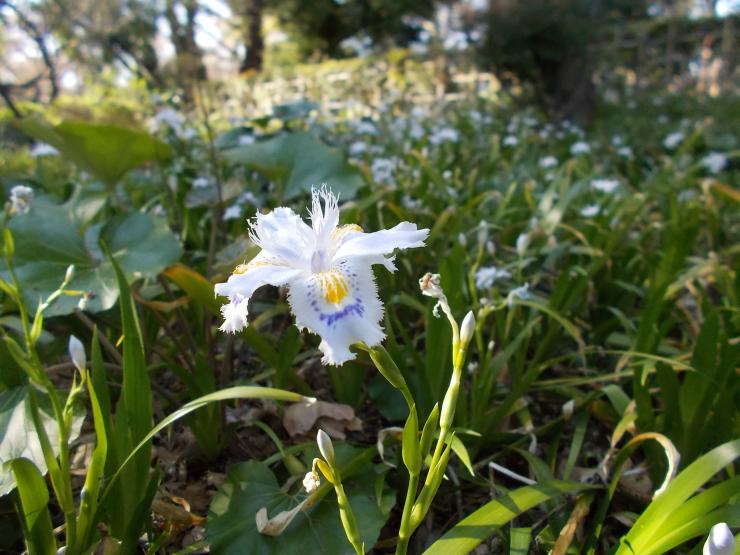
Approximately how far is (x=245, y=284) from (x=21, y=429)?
60 cm

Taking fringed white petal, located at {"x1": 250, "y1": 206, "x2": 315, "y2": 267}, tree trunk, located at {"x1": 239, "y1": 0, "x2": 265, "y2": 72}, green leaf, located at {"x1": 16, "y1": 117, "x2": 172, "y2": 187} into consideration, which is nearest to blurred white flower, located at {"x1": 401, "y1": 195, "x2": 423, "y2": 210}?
green leaf, located at {"x1": 16, "y1": 117, "x2": 172, "y2": 187}

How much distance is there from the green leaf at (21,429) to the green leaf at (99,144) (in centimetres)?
101

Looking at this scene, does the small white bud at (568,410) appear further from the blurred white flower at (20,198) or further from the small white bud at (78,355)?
the blurred white flower at (20,198)

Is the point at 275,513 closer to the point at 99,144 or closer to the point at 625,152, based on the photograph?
the point at 99,144

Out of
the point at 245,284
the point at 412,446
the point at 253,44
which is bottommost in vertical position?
the point at 412,446

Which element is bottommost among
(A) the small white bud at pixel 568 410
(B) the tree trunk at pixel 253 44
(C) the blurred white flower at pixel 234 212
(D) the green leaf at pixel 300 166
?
(A) the small white bud at pixel 568 410

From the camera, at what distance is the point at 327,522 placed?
3.58 ft

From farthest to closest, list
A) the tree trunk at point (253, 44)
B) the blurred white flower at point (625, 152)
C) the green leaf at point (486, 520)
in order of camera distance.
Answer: the tree trunk at point (253, 44), the blurred white flower at point (625, 152), the green leaf at point (486, 520)

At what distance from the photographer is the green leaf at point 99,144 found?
1.87 meters

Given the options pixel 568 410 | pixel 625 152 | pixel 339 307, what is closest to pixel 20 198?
pixel 339 307

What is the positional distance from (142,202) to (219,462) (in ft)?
5.90

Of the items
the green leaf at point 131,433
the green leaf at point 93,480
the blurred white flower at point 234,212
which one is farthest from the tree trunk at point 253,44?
the green leaf at point 93,480

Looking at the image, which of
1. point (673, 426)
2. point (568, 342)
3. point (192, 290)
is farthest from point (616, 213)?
point (192, 290)

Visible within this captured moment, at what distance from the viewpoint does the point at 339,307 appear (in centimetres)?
78
